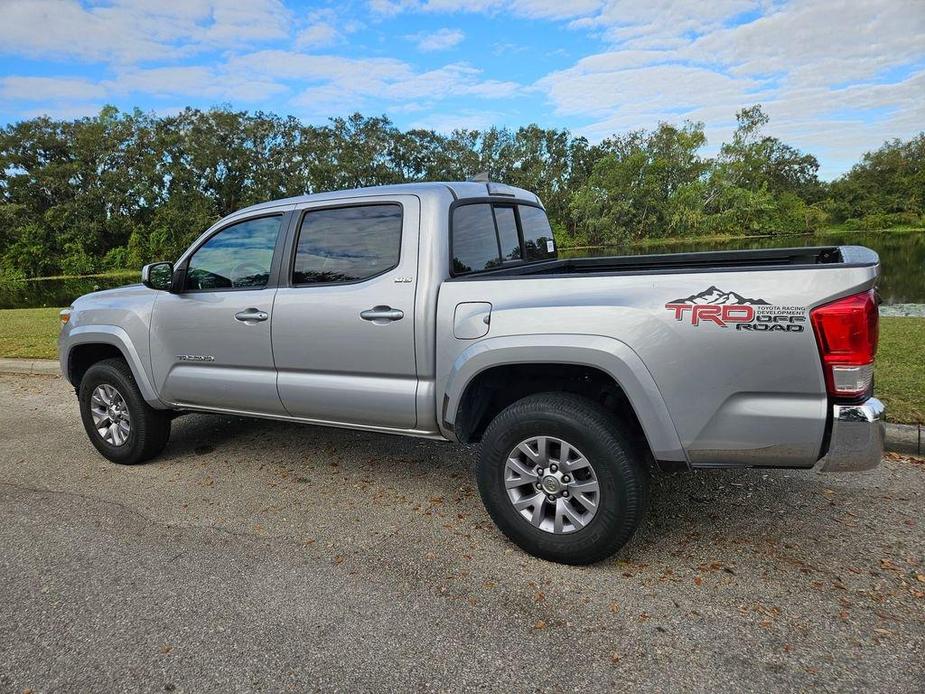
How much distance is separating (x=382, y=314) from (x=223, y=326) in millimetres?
1301

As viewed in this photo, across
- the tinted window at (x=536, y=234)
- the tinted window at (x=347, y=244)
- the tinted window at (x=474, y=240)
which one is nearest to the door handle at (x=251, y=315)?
the tinted window at (x=347, y=244)

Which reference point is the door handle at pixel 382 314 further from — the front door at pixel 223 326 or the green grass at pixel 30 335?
the green grass at pixel 30 335

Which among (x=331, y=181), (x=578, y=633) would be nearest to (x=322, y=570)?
(x=578, y=633)

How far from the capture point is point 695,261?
4.02 metres

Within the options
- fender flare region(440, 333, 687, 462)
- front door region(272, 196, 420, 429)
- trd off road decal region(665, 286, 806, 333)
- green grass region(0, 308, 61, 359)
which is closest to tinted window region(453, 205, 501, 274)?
front door region(272, 196, 420, 429)

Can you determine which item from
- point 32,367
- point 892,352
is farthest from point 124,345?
point 892,352

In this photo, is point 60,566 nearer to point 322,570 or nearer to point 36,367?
point 322,570

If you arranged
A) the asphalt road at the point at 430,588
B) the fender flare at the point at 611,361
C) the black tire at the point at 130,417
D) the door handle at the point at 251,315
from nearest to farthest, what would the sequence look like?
the asphalt road at the point at 430,588
the fender flare at the point at 611,361
the door handle at the point at 251,315
the black tire at the point at 130,417

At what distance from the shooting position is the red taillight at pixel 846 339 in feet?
8.14

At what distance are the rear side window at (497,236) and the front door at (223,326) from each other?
1215 mm

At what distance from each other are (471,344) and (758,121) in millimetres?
76436

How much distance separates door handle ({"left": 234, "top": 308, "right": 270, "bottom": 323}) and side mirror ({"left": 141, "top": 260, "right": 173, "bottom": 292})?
0.73m

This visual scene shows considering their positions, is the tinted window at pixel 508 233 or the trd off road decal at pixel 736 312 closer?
the trd off road decal at pixel 736 312

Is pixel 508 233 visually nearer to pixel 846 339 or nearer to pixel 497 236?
pixel 497 236
